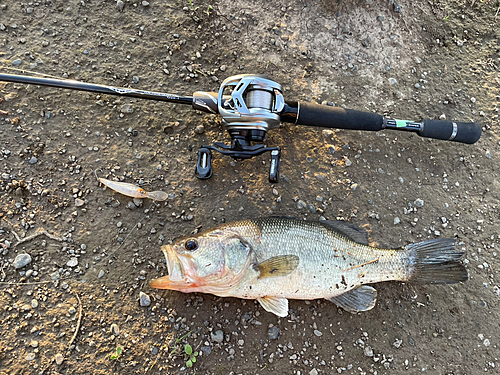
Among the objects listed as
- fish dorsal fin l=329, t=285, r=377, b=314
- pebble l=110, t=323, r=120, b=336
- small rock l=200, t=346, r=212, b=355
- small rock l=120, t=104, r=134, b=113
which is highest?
small rock l=120, t=104, r=134, b=113

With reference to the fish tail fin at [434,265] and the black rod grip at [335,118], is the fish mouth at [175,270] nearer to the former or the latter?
the black rod grip at [335,118]

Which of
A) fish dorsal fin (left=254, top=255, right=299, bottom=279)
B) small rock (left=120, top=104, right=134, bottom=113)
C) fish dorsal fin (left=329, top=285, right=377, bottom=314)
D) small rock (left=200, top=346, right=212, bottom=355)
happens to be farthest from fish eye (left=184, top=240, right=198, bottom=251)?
small rock (left=120, top=104, right=134, bottom=113)

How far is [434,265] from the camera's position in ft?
9.62


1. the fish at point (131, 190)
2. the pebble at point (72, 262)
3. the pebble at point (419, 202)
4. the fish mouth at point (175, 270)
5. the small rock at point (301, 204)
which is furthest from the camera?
the pebble at point (419, 202)

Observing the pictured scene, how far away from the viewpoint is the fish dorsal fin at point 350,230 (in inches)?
119

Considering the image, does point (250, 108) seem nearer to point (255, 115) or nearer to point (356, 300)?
point (255, 115)

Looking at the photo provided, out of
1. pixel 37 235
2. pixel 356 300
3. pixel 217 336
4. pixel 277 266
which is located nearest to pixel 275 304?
pixel 277 266

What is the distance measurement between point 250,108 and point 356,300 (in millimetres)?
2064

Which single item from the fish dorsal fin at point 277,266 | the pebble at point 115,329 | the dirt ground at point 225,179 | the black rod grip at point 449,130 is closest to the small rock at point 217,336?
the dirt ground at point 225,179

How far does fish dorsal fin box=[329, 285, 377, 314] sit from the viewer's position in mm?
2914

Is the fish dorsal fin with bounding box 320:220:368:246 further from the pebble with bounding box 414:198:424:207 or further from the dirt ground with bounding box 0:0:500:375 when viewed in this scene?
the pebble with bounding box 414:198:424:207

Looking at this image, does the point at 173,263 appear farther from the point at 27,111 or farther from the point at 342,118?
the point at 27,111

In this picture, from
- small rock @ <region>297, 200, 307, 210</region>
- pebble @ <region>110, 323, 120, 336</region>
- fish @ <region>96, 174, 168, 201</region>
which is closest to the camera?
pebble @ <region>110, 323, 120, 336</region>

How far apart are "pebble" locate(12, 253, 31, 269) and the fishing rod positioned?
1.65m
